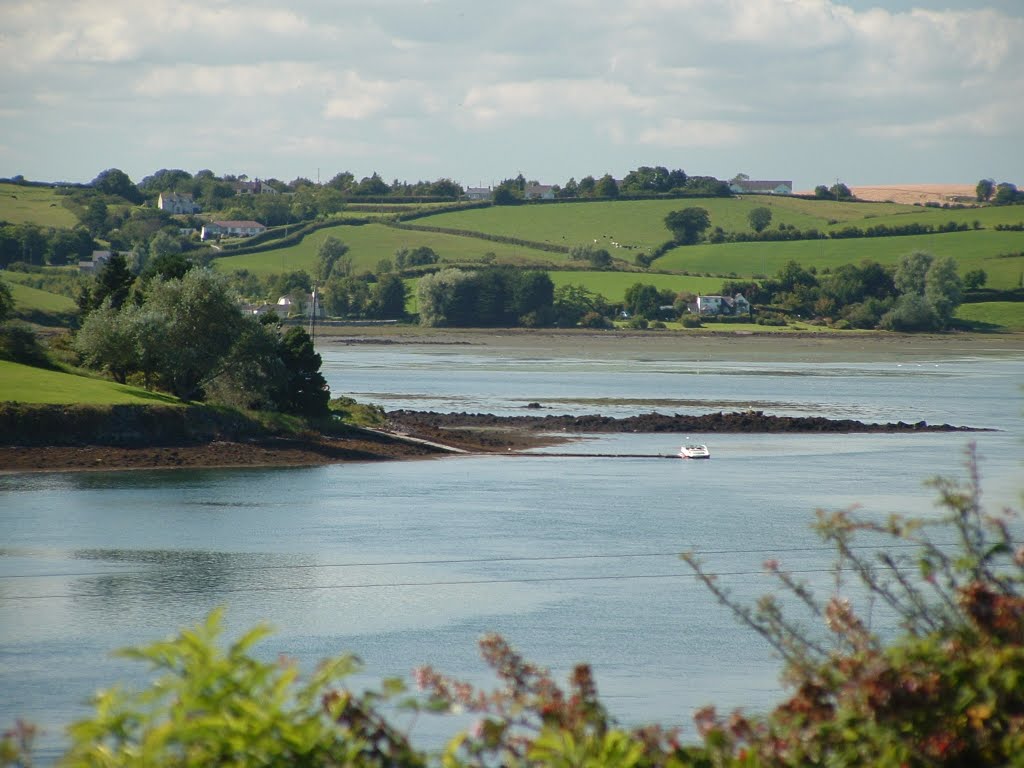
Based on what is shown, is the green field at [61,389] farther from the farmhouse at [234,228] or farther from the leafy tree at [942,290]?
the farmhouse at [234,228]

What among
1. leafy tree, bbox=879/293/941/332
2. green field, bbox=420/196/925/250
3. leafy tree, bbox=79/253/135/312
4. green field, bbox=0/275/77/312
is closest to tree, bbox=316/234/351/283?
green field, bbox=420/196/925/250

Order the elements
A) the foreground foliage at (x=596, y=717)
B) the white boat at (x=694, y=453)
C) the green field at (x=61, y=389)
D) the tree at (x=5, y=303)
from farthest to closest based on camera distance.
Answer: the white boat at (x=694, y=453), the tree at (x=5, y=303), the green field at (x=61, y=389), the foreground foliage at (x=596, y=717)

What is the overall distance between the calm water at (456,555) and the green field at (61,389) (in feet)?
12.4

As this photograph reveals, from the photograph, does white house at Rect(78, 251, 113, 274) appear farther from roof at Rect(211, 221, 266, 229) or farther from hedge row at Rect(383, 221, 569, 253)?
hedge row at Rect(383, 221, 569, 253)

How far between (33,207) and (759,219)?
290 feet

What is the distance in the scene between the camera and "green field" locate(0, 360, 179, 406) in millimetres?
42312

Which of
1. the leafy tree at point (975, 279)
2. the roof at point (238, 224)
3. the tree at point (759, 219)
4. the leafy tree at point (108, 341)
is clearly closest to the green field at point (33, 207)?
the roof at point (238, 224)

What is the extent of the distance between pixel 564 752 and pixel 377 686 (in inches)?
499

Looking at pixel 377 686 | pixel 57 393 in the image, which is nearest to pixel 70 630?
pixel 377 686

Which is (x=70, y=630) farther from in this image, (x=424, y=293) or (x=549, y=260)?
(x=549, y=260)

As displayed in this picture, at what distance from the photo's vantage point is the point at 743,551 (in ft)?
96.6

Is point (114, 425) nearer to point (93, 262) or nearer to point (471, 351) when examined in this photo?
point (471, 351)

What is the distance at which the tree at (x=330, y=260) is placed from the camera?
145 meters

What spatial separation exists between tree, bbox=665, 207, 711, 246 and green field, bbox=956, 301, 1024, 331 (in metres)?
38.5
